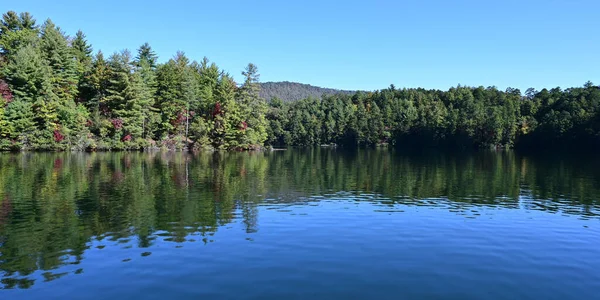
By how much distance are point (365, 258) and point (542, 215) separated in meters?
13.8

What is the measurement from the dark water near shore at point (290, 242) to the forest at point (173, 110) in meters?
41.8

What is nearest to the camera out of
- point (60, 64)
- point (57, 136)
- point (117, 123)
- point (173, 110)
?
point (57, 136)

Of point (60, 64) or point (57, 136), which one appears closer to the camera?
point (57, 136)

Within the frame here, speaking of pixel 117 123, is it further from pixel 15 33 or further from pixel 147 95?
pixel 15 33

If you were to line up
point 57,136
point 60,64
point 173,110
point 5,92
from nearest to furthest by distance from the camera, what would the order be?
point 5,92 → point 57,136 → point 60,64 → point 173,110

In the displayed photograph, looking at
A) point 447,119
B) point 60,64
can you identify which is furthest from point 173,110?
point 447,119

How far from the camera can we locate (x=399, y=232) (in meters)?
18.3

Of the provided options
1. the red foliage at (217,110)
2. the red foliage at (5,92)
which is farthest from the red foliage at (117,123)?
A: the red foliage at (217,110)

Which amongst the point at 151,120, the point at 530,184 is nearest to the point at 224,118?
the point at 151,120

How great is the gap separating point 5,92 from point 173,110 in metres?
29.3

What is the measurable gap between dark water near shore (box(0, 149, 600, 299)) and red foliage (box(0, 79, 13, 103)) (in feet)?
131

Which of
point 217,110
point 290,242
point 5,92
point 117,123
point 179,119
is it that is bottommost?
point 290,242

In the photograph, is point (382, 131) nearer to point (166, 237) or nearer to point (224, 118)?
point (224, 118)

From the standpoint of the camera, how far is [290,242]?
1630cm
